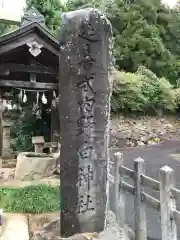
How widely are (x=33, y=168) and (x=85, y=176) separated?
537 cm

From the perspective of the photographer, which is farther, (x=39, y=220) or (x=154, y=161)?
(x=154, y=161)

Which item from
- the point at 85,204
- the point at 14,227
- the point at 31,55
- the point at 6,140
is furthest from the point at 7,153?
the point at 85,204

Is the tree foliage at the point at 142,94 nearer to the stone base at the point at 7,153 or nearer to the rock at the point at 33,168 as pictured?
the stone base at the point at 7,153

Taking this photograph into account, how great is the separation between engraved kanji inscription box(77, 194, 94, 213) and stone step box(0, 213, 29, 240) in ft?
5.43

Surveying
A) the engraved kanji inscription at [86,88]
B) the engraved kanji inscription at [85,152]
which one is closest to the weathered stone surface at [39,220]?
the engraved kanji inscription at [85,152]

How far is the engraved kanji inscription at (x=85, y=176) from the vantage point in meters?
3.71

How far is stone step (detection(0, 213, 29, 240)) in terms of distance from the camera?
5.03 metres

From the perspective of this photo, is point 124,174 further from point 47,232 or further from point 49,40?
point 49,40

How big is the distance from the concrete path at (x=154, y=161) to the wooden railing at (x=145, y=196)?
1.15 meters

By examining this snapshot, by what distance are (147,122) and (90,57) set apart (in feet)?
61.0

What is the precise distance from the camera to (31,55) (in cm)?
955

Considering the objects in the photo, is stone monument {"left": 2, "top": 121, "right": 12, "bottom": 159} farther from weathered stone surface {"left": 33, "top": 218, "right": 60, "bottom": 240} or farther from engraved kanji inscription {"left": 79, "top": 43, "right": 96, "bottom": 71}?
engraved kanji inscription {"left": 79, "top": 43, "right": 96, "bottom": 71}

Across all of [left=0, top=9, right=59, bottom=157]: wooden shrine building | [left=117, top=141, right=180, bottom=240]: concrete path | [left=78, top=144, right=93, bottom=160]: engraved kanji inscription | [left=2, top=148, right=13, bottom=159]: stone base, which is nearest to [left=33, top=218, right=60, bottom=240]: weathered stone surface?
[left=78, top=144, right=93, bottom=160]: engraved kanji inscription

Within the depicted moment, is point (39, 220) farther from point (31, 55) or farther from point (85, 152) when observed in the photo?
point (31, 55)
